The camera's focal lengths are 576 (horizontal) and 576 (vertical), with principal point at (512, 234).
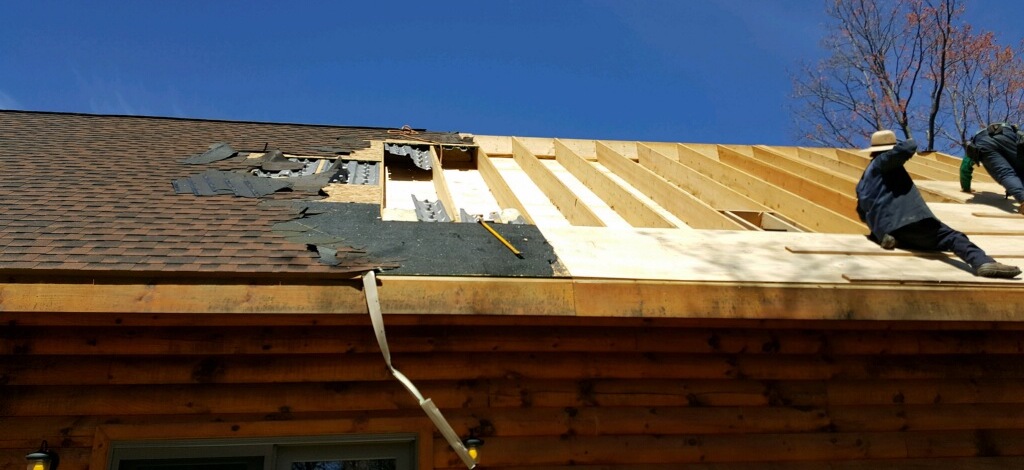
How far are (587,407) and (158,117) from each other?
755 cm

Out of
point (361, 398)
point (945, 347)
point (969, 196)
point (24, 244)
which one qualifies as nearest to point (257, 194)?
point (24, 244)

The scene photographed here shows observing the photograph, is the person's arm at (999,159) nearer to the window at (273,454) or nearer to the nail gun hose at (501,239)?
the nail gun hose at (501,239)

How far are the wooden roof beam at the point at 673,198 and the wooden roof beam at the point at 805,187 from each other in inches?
39.6

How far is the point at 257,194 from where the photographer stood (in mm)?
4195

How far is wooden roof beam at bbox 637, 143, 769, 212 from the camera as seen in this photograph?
570 cm

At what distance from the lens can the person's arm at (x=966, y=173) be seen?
573 cm

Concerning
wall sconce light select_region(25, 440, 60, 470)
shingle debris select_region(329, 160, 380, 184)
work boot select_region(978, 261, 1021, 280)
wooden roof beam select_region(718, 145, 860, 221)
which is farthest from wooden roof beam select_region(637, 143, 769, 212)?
wall sconce light select_region(25, 440, 60, 470)

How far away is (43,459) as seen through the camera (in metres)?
2.66

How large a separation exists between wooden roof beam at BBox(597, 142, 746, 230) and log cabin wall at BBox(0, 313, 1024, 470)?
134 centimetres

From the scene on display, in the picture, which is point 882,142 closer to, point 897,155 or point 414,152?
point 897,155

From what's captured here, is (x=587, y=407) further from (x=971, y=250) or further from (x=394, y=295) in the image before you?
(x=971, y=250)

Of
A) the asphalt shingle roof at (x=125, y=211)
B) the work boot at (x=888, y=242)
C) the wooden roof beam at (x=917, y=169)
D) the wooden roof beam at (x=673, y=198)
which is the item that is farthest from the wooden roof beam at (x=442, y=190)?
the wooden roof beam at (x=917, y=169)

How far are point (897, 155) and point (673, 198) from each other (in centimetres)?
181

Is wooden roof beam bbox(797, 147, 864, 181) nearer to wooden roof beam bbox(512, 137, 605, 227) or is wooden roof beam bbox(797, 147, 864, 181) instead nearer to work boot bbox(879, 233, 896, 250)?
work boot bbox(879, 233, 896, 250)
